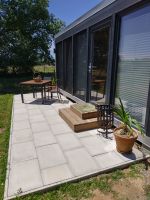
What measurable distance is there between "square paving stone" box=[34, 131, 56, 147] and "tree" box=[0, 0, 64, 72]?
11.7m

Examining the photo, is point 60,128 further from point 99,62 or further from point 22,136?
point 99,62

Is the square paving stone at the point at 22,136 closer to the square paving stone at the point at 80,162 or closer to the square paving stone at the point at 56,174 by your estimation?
the square paving stone at the point at 80,162

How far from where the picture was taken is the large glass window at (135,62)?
2.85 meters

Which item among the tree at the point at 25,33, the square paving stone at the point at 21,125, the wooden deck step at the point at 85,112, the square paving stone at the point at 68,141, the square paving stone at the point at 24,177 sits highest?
the tree at the point at 25,33

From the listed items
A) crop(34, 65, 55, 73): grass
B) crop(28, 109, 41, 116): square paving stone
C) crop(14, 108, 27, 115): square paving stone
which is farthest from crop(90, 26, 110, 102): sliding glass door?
crop(34, 65, 55, 73): grass

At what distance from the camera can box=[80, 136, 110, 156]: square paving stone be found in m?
2.91

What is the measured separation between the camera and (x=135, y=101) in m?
3.16

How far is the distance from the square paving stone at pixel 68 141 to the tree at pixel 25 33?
12.0m

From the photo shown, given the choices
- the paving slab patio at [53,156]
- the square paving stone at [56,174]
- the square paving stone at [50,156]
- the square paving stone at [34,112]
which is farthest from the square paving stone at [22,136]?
the square paving stone at [34,112]

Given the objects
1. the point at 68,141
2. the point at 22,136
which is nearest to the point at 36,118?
the point at 22,136

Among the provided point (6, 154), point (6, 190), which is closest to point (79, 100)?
point (6, 154)

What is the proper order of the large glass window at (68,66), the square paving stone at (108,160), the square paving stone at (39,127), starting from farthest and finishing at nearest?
the large glass window at (68,66) → the square paving stone at (39,127) → the square paving stone at (108,160)

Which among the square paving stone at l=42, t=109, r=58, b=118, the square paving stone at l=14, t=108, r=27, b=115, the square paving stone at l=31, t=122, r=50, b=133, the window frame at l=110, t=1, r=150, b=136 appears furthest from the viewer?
the square paving stone at l=14, t=108, r=27, b=115

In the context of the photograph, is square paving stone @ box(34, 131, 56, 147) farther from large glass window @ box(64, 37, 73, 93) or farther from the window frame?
large glass window @ box(64, 37, 73, 93)
